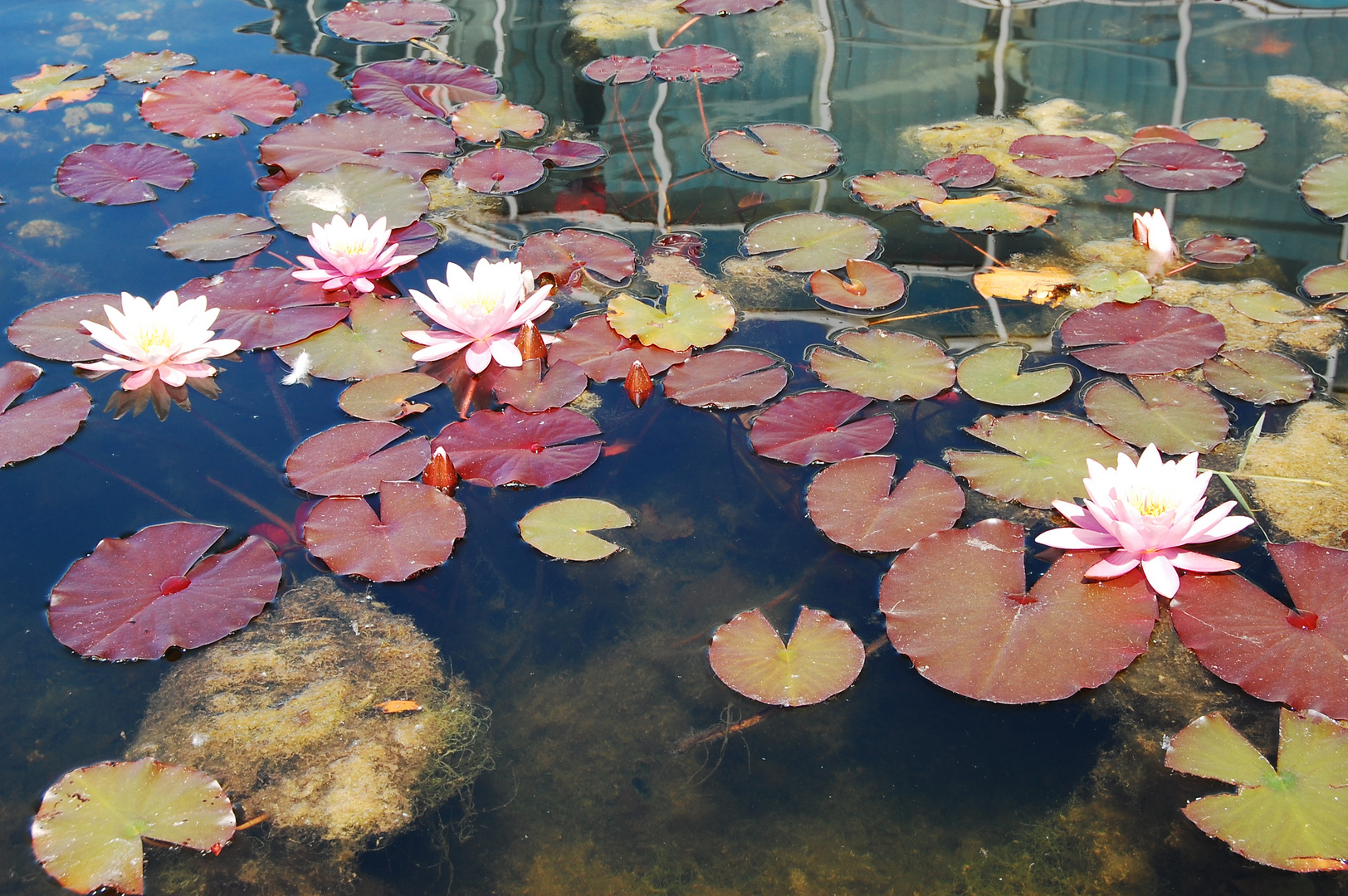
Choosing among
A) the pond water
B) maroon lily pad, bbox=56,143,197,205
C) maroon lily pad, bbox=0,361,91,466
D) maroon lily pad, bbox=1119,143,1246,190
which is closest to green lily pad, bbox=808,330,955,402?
the pond water

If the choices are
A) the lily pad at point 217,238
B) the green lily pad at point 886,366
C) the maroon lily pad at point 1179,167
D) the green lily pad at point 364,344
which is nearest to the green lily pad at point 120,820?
the green lily pad at point 364,344

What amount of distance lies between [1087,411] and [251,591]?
79.2 inches

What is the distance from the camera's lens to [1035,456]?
2104 millimetres

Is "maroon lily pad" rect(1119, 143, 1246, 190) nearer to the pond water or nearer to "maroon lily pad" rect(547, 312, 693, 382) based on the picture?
the pond water

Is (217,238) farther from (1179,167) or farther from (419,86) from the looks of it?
(1179,167)

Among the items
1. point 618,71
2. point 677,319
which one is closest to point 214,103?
point 618,71

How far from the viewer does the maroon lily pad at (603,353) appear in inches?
95.8

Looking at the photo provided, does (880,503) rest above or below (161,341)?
below

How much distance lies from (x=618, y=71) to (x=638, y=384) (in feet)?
7.73

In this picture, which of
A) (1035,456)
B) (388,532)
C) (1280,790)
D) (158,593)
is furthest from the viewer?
(1035,456)

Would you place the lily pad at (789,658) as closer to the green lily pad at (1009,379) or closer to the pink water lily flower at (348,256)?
the green lily pad at (1009,379)

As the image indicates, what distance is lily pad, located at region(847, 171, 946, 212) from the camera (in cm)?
308

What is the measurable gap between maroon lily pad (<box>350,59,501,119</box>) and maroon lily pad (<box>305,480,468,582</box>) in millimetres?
2165

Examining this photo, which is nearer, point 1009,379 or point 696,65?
point 1009,379
